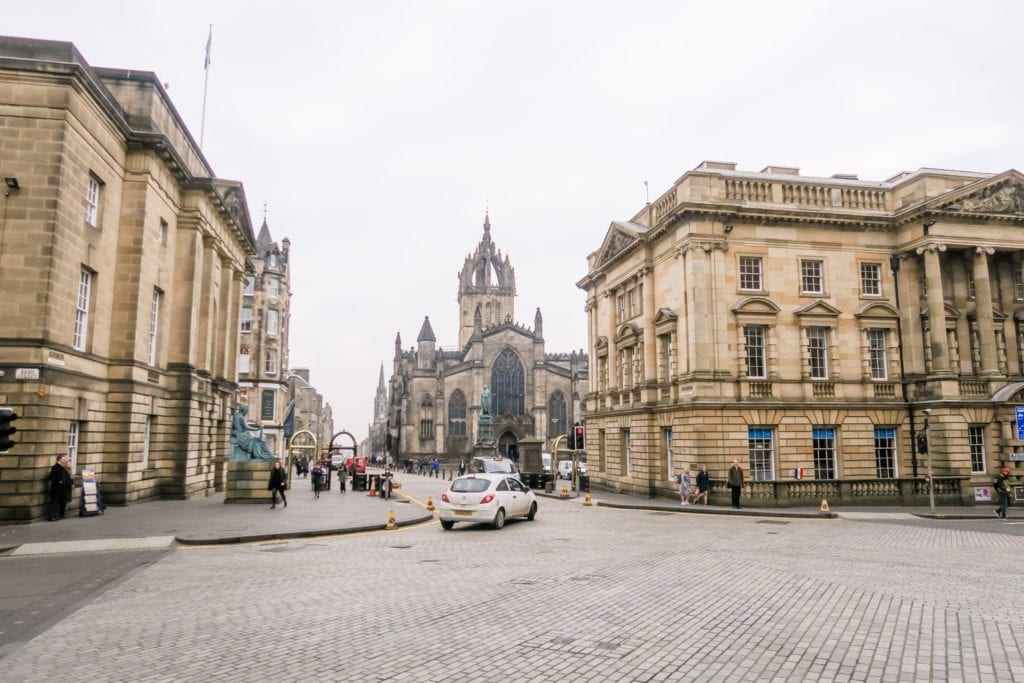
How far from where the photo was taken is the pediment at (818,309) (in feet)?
91.5

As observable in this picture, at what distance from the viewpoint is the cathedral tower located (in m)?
108

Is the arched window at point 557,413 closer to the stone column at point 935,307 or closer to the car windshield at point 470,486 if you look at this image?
the stone column at point 935,307

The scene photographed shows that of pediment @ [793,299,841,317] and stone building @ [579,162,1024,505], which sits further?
pediment @ [793,299,841,317]

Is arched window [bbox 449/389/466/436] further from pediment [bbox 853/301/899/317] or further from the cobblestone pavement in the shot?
the cobblestone pavement

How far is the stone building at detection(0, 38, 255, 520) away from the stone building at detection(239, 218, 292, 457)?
91.6ft

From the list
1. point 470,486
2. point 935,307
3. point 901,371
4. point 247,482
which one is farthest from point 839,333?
point 247,482

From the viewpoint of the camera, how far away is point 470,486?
728 inches

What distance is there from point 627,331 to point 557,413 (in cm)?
5279

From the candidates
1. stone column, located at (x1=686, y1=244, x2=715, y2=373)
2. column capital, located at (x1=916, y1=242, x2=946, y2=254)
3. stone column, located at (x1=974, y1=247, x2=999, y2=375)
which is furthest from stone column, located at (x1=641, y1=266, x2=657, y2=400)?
stone column, located at (x1=974, y1=247, x2=999, y2=375)

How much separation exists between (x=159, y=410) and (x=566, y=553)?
1900 centimetres

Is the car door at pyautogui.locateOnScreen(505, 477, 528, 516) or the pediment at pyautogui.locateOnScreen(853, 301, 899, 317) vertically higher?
the pediment at pyautogui.locateOnScreen(853, 301, 899, 317)

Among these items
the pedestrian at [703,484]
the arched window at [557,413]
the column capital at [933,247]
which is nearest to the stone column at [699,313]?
the pedestrian at [703,484]

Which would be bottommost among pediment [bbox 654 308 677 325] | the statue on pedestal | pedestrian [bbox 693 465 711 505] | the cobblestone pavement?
the cobblestone pavement

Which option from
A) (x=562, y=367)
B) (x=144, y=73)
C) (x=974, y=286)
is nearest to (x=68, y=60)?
(x=144, y=73)
